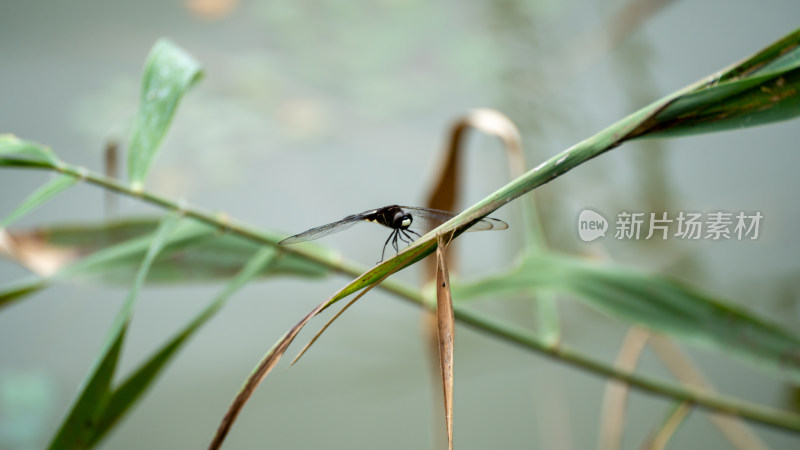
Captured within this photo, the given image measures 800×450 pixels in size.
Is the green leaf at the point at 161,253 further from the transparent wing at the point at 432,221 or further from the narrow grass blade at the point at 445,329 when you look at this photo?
the narrow grass blade at the point at 445,329

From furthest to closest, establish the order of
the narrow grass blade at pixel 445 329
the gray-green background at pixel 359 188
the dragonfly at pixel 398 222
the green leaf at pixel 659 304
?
the gray-green background at pixel 359 188
the green leaf at pixel 659 304
the dragonfly at pixel 398 222
the narrow grass blade at pixel 445 329

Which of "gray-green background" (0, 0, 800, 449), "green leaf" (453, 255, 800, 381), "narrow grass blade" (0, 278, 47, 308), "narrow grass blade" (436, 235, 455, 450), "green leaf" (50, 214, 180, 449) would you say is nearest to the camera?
"narrow grass blade" (436, 235, 455, 450)

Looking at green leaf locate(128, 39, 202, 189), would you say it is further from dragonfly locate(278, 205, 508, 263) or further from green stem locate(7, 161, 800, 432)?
dragonfly locate(278, 205, 508, 263)

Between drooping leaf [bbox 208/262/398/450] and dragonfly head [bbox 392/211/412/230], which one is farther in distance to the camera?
dragonfly head [bbox 392/211/412/230]

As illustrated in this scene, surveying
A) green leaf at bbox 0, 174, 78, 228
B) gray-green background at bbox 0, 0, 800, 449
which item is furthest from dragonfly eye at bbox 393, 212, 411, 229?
gray-green background at bbox 0, 0, 800, 449

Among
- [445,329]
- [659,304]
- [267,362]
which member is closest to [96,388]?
[267,362]

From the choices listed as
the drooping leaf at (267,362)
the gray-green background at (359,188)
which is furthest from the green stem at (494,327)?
the gray-green background at (359,188)

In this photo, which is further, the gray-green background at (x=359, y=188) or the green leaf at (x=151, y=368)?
the gray-green background at (x=359, y=188)
